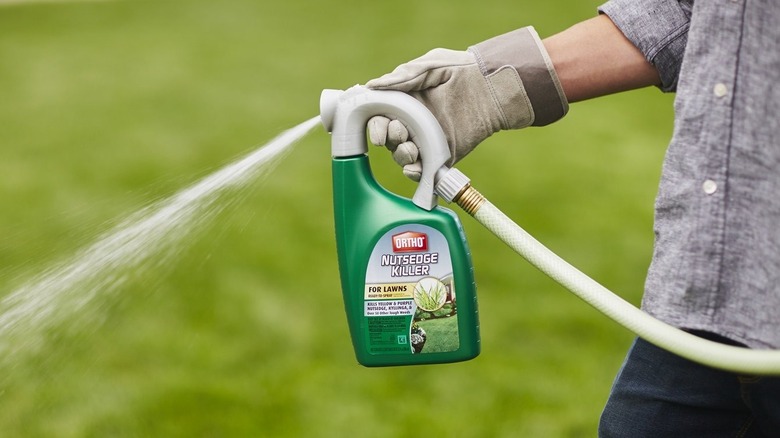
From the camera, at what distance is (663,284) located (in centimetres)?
141

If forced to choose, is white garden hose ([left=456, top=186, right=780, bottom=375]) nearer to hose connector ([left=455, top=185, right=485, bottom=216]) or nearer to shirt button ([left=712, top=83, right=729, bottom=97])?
hose connector ([left=455, top=185, right=485, bottom=216])

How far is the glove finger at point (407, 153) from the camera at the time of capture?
5.29 ft

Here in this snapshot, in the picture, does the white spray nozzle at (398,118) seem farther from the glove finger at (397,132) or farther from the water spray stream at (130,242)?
the water spray stream at (130,242)

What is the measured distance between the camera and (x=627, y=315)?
1.45m

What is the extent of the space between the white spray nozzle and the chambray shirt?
39 centimetres

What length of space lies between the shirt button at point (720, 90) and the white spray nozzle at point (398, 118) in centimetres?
42

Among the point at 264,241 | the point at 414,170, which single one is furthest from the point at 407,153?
the point at 264,241

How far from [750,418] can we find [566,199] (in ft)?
10.1

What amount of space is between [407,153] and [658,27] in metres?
0.41

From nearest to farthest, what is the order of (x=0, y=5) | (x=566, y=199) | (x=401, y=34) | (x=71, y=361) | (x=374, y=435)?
(x=374, y=435) < (x=71, y=361) < (x=566, y=199) < (x=401, y=34) < (x=0, y=5)

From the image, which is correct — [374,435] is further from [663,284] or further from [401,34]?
[401,34]

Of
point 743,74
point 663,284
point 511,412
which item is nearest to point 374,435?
point 511,412

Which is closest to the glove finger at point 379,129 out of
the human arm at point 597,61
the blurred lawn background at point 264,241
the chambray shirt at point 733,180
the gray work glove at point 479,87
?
the gray work glove at point 479,87

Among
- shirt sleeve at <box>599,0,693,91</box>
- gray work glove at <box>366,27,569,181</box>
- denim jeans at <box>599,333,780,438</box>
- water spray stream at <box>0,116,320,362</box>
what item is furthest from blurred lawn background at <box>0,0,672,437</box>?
shirt sleeve at <box>599,0,693,91</box>
